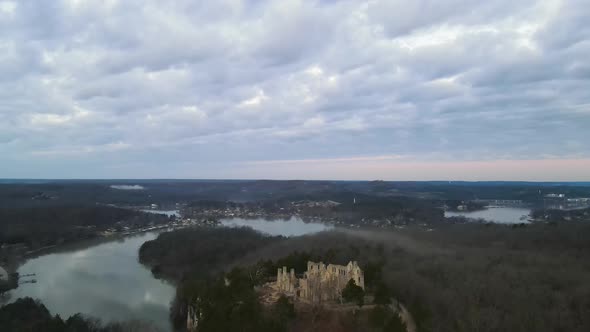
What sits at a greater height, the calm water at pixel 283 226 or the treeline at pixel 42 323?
the treeline at pixel 42 323

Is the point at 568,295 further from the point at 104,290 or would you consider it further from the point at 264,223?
the point at 264,223

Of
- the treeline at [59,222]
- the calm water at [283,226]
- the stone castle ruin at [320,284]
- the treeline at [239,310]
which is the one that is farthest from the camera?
the calm water at [283,226]

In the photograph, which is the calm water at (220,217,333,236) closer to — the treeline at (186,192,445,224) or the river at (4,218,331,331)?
the treeline at (186,192,445,224)

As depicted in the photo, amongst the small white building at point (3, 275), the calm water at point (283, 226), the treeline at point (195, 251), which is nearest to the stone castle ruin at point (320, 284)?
the treeline at point (195, 251)

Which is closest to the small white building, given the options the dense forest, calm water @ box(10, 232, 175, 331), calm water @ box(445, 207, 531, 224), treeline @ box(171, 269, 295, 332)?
calm water @ box(10, 232, 175, 331)

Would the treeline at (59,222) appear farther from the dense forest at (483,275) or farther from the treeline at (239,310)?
the treeline at (239,310)

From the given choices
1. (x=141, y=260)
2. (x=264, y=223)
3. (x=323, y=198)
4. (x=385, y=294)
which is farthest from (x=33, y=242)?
(x=323, y=198)

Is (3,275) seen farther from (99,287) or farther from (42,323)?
(42,323)
